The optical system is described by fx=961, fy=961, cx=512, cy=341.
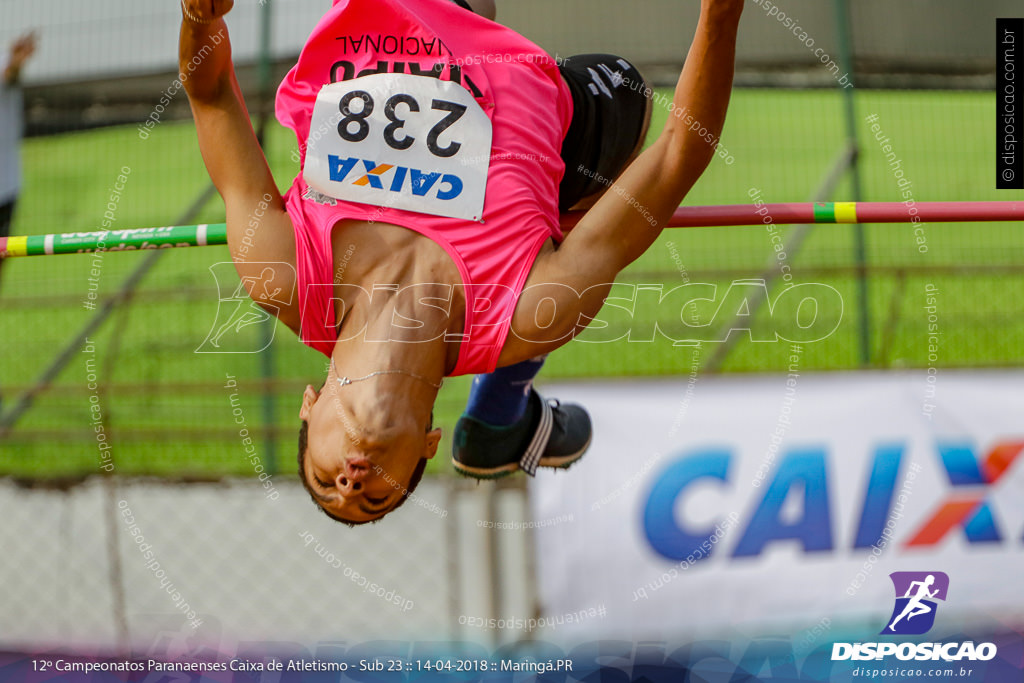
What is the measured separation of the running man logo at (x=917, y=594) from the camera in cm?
389

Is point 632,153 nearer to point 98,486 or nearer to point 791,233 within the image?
point 791,233

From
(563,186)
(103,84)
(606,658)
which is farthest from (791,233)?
(103,84)

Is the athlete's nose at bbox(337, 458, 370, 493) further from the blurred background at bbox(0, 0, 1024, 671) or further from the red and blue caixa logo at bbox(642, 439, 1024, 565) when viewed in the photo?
the red and blue caixa logo at bbox(642, 439, 1024, 565)

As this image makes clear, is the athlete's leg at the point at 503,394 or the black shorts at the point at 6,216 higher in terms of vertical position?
the black shorts at the point at 6,216

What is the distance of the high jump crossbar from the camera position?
2443 mm

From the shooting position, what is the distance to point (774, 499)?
12.6 feet

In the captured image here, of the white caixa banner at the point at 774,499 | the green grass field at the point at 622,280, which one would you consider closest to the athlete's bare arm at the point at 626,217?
the white caixa banner at the point at 774,499

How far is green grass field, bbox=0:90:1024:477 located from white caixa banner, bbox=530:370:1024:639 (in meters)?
0.85

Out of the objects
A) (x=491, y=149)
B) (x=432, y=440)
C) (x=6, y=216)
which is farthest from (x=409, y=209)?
(x=6, y=216)

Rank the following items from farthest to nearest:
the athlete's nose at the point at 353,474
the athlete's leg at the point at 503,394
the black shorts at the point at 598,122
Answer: the athlete's leg at the point at 503,394
the black shorts at the point at 598,122
the athlete's nose at the point at 353,474

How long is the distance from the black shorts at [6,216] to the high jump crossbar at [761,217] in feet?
6.81

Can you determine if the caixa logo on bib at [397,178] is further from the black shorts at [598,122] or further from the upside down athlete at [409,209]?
the black shorts at [598,122]

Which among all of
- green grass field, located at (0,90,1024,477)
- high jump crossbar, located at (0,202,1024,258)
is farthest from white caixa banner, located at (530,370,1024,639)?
high jump crossbar, located at (0,202,1024,258)

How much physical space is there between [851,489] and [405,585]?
6.16 ft
